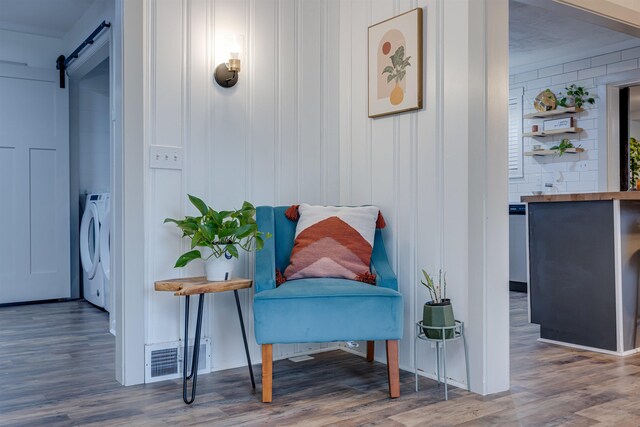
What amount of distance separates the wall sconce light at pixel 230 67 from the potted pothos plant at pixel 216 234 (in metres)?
0.74

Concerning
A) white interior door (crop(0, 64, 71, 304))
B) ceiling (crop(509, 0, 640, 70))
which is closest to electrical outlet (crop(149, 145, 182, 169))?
ceiling (crop(509, 0, 640, 70))

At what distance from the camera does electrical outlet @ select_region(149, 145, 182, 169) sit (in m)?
2.85

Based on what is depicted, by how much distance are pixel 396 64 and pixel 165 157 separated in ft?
4.39

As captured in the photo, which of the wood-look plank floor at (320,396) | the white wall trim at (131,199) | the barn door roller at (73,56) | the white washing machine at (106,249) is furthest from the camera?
the white washing machine at (106,249)

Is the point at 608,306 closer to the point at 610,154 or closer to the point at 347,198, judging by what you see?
the point at 347,198

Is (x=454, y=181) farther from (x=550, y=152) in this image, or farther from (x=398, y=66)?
(x=550, y=152)

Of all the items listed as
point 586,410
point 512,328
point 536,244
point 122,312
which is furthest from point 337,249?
point 512,328

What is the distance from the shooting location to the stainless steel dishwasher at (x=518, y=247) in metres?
5.89

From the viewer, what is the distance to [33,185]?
5.44 m

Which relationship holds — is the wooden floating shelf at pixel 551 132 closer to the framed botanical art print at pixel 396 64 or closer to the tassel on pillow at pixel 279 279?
the framed botanical art print at pixel 396 64

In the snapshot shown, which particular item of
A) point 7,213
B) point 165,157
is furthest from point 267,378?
point 7,213

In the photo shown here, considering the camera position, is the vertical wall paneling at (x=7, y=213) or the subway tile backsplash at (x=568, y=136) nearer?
the vertical wall paneling at (x=7, y=213)

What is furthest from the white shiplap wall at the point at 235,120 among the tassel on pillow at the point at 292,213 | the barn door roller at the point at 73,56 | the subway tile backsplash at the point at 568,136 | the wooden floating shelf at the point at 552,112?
the subway tile backsplash at the point at 568,136

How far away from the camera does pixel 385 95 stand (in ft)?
10.5
